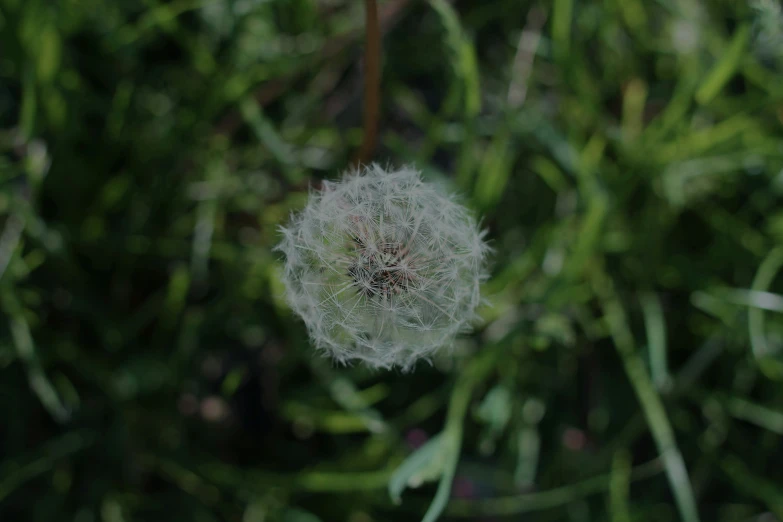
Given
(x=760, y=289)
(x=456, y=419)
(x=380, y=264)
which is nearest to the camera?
(x=380, y=264)

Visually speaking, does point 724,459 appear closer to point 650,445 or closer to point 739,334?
point 650,445

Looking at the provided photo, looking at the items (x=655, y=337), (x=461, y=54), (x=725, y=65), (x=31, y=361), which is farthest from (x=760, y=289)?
(x=31, y=361)

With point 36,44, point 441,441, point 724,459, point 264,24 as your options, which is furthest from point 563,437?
point 36,44

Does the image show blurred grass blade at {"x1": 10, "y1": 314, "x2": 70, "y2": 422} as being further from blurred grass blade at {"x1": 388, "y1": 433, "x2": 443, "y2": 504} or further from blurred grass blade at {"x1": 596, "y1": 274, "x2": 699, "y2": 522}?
blurred grass blade at {"x1": 596, "y1": 274, "x2": 699, "y2": 522}

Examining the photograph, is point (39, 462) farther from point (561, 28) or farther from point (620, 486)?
point (561, 28)

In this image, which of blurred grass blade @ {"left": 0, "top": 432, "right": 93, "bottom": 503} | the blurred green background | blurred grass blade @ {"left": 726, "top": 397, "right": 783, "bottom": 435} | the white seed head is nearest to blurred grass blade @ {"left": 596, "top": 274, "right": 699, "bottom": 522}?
the blurred green background

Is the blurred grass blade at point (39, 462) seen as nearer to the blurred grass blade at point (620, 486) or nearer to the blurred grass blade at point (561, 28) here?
the blurred grass blade at point (620, 486)

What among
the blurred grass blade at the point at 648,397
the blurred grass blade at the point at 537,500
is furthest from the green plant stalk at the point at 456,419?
the blurred grass blade at the point at 648,397
